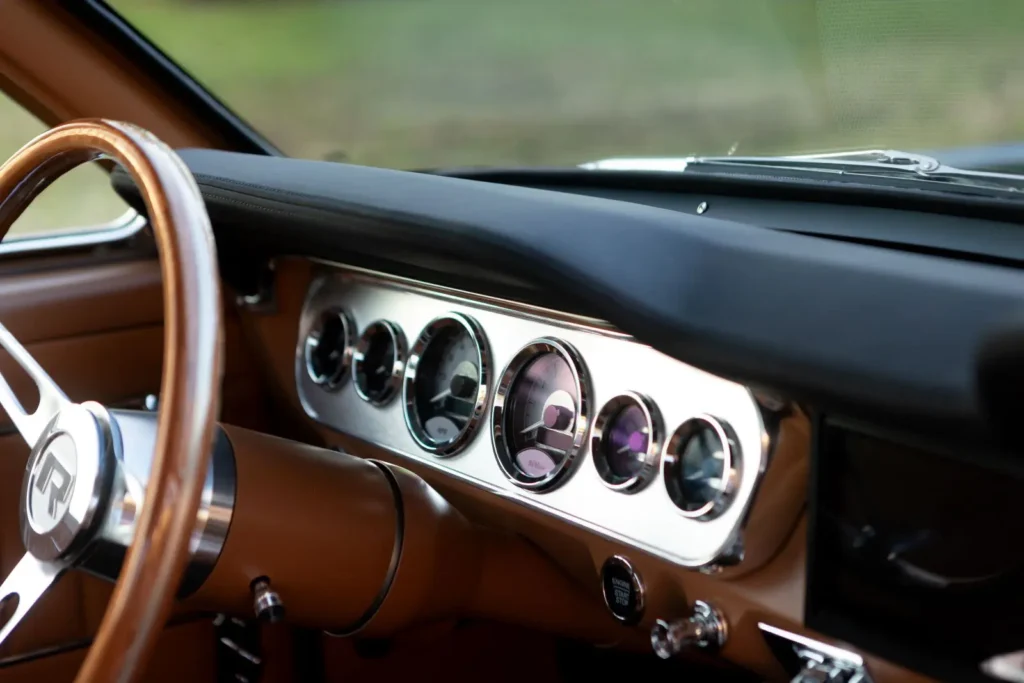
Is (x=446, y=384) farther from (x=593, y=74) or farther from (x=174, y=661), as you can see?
(x=593, y=74)

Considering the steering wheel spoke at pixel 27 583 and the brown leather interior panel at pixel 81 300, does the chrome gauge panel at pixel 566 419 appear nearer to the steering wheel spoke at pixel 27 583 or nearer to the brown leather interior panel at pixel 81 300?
the brown leather interior panel at pixel 81 300

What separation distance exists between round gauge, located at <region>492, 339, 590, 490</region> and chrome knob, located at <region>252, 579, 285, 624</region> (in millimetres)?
358

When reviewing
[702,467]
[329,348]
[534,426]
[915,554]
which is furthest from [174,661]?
[915,554]

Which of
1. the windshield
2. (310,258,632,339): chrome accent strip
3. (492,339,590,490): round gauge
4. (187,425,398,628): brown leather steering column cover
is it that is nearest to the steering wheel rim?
(187,425,398,628): brown leather steering column cover

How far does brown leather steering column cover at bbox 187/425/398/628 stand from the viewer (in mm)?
1163

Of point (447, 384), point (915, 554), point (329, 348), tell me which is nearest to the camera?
point (915, 554)

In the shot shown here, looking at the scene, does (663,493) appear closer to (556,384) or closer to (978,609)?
(556,384)

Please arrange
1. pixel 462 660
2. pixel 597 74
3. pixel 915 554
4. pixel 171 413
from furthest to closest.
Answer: pixel 597 74 < pixel 462 660 < pixel 915 554 < pixel 171 413

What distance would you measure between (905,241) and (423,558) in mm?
678

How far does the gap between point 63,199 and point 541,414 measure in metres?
1.10

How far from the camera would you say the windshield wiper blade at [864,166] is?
1235 millimetres

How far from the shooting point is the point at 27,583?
3.60ft

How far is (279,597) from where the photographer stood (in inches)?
47.2

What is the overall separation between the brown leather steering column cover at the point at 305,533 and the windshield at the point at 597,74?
2.07 feet
